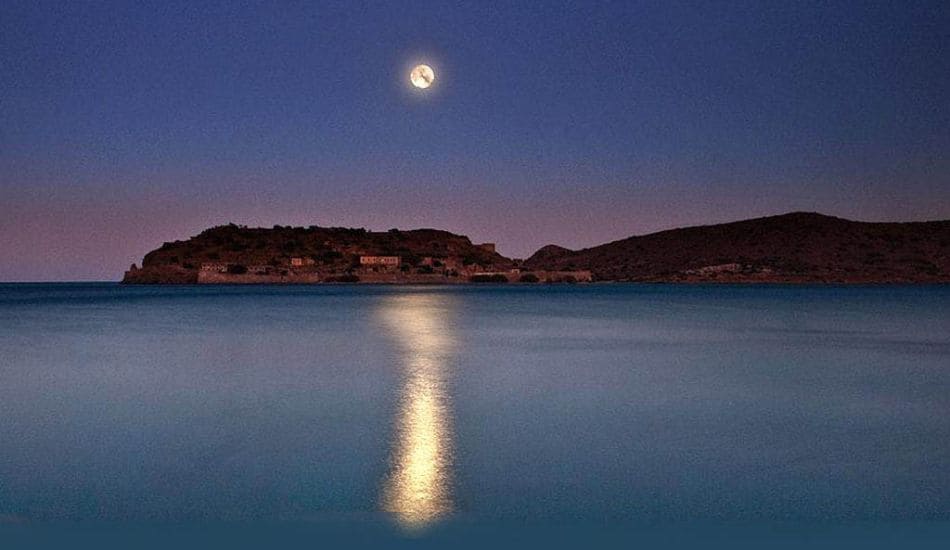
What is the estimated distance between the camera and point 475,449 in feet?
27.2

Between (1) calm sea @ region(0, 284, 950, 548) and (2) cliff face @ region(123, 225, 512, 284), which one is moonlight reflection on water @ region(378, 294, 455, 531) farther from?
(2) cliff face @ region(123, 225, 512, 284)

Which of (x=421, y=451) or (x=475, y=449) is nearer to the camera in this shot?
(x=421, y=451)

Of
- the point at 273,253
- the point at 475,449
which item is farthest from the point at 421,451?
the point at 273,253

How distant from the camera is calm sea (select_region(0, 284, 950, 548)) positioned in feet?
19.2

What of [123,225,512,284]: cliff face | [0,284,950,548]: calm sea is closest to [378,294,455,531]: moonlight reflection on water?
[0,284,950,548]: calm sea

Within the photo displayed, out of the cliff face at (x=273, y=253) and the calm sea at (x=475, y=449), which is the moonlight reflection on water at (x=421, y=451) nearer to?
the calm sea at (x=475, y=449)

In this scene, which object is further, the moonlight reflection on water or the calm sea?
the moonlight reflection on water

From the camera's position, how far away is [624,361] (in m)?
18.6

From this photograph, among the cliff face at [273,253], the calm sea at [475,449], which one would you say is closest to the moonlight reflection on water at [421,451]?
the calm sea at [475,449]

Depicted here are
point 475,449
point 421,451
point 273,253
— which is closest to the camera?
point 421,451

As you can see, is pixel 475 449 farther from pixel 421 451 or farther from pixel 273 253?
pixel 273 253

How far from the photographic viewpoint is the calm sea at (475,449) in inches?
230

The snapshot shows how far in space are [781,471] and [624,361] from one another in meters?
11.1

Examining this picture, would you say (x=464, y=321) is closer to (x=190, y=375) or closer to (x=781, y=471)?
(x=190, y=375)
